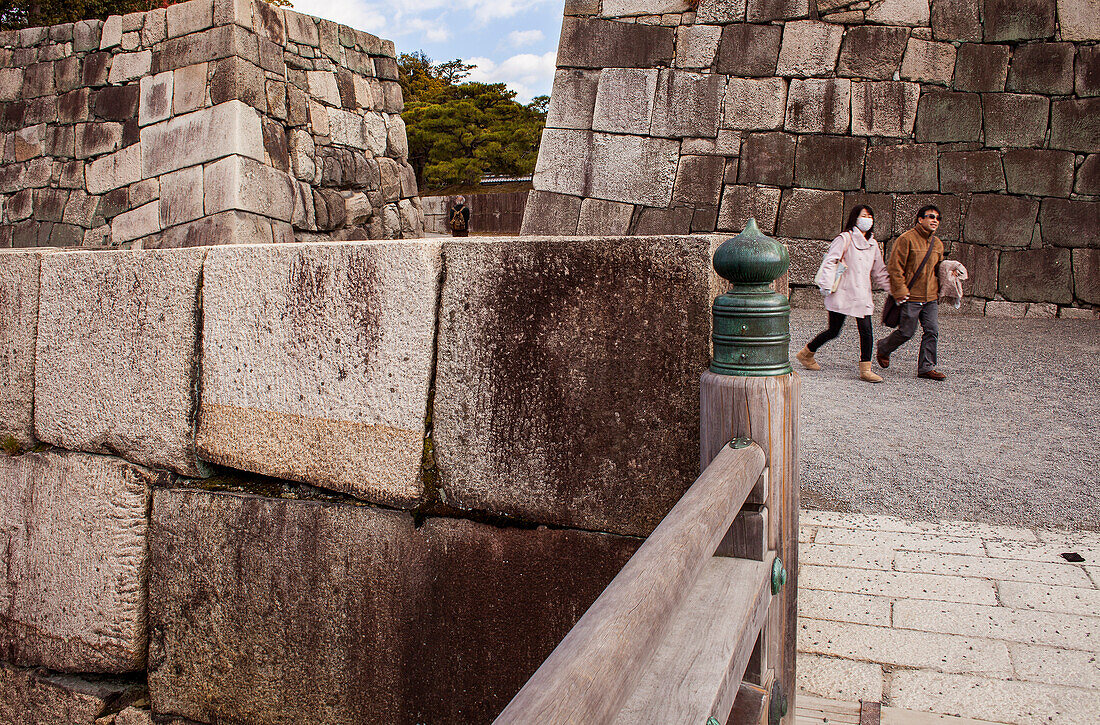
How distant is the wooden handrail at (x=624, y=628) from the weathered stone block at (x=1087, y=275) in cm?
882

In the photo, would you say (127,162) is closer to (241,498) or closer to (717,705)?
(241,498)

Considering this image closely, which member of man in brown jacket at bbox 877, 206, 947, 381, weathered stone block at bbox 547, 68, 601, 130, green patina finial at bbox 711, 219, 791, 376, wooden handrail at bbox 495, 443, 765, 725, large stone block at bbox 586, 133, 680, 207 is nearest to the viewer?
wooden handrail at bbox 495, 443, 765, 725

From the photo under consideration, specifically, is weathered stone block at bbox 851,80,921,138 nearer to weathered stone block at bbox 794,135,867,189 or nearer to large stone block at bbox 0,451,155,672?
weathered stone block at bbox 794,135,867,189

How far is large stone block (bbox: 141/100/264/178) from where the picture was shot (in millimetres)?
6738

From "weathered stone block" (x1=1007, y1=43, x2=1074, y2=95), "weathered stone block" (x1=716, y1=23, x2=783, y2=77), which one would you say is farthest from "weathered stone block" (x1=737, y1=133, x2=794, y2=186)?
"weathered stone block" (x1=1007, y1=43, x2=1074, y2=95)

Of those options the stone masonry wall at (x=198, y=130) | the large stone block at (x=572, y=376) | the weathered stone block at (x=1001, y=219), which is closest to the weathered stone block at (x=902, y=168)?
the weathered stone block at (x=1001, y=219)

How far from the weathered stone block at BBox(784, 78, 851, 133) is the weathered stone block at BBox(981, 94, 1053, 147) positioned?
150cm

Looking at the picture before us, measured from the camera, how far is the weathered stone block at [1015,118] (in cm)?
804

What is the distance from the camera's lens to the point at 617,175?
8.73 metres

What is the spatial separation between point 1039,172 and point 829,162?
223 centimetres

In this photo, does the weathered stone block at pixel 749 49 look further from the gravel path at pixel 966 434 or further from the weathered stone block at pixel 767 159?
the gravel path at pixel 966 434

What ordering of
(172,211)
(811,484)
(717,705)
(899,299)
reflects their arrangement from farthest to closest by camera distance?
(172,211) < (899,299) < (811,484) < (717,705)

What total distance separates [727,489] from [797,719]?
46.4 inches

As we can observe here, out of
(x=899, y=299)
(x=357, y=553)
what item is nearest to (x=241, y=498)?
(x=357, y=553)
